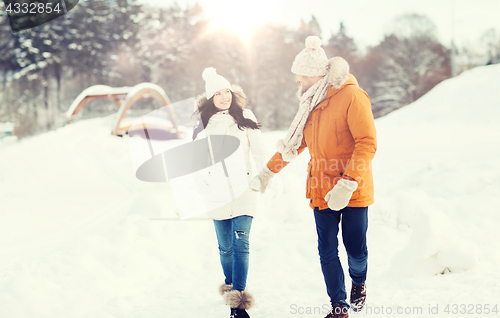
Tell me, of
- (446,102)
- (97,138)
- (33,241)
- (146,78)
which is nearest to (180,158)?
(33,241)

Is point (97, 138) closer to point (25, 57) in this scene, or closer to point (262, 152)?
point (262, 152)

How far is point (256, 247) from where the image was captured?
442 cm

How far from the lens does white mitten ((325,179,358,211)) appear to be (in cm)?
221

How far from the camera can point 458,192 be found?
204 inches

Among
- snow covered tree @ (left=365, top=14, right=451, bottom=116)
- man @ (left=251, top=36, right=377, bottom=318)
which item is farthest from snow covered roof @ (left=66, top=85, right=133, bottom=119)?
snow covered tree @ (left=365, top=14, right=451, bottom=116)

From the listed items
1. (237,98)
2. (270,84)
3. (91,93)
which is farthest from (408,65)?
(237,98)

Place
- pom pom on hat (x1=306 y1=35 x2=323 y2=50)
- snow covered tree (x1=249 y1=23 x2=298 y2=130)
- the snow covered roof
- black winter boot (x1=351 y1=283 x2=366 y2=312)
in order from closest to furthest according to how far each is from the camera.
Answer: pom pom on hat (x1=306 y1=35 x2=323 y2=50) → black winter boot (x1=351 y1=283 x2=366 y2=312) → the snow covered roof → snow covered tree (x1=249 y1=23 x2=298 y2=130)

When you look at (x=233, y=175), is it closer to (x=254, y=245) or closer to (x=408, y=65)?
(x=254, y=245)

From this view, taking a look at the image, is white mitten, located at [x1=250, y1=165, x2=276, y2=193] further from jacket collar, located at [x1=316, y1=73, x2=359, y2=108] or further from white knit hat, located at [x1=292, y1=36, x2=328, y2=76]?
white knit hat, located at [x1=292, y1=36, x2=328, y2=76]

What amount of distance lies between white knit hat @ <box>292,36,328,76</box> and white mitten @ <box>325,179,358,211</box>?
73cm

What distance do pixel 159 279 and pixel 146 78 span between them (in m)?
30.2

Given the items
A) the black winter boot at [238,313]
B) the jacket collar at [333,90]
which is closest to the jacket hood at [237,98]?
the jacket collar at [333,90]

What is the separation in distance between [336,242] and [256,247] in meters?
2.03

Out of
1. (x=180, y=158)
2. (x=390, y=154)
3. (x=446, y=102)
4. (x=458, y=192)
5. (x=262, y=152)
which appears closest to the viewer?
(x=262, y=152)
